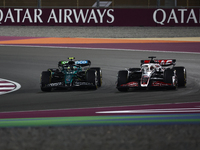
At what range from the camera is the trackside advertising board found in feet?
99.7

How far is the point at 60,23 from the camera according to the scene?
103 ft

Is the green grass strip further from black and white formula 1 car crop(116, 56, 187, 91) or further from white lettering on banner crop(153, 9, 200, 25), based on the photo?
white lettering on banner crop(153, 9, 200, 25)

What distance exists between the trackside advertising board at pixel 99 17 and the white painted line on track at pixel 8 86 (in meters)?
16.8

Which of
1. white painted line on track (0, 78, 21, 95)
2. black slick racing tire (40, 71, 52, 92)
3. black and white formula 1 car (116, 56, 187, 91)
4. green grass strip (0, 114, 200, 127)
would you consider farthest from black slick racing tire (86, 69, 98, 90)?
green grass strip (0, 114, 200, 127)

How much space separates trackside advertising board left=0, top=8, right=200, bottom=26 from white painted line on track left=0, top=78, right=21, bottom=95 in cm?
1678

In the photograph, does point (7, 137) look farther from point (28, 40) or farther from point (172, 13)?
point (172, 13)

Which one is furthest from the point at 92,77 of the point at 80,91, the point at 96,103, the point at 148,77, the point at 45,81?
the point at 96,103

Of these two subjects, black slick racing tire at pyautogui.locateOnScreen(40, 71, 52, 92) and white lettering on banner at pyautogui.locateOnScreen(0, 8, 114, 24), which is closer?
black slick racing tire at pyautogui.locateOnScreen(40, 71, 52, 92)

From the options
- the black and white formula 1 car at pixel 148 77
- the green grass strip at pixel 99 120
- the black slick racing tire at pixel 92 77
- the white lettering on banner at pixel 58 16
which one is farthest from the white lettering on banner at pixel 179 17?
the green grass strip at pixel 99 120

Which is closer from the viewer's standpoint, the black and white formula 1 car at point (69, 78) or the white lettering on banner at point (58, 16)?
the black and white formula 1 car at point (69, 78)

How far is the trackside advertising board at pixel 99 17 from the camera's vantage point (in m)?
30.4

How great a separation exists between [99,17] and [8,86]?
59.5 feet

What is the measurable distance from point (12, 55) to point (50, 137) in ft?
50.1

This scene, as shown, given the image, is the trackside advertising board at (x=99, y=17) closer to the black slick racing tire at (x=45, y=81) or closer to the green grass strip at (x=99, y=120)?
the black slick racing tire at (x=45, y=81)
